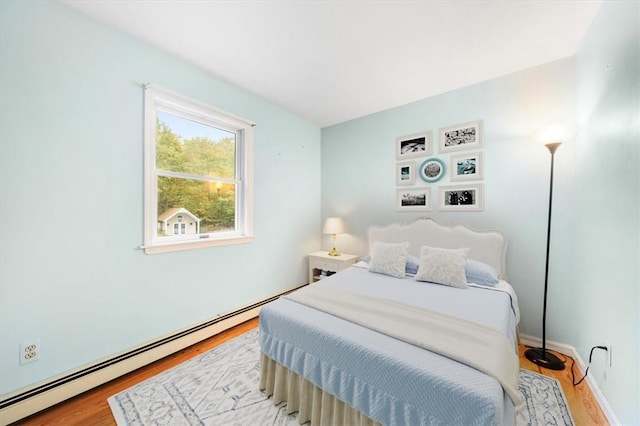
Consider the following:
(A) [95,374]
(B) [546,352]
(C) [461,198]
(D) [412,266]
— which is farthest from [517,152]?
(A) [95,374]

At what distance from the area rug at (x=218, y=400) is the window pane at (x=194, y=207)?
121 cm

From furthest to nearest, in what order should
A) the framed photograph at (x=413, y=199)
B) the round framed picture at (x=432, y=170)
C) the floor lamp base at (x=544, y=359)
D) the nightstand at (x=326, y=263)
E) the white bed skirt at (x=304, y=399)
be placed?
the nightstand at (x=326, y=263), the framed photograph at (x=413, y=199), the round framed picture at (x=432, y=170), the floor lamp base at (x=544, y=359), the white bed skirt at (x=304, y=399)

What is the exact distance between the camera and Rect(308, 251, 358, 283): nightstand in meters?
3.25

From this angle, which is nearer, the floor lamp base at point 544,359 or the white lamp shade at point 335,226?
the floor lamp base at point 544,359

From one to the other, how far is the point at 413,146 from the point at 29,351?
12.3 feet

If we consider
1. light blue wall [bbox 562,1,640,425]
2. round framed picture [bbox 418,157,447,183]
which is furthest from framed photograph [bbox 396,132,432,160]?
light blue wall [bbox 562,1,640,425]

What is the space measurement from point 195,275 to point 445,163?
2952 mm

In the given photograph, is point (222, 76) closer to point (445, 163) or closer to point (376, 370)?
point (445, 163)

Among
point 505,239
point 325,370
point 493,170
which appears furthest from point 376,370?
point 493,170

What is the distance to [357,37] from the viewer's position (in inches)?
74.1

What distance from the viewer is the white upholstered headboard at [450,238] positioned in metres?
2.38

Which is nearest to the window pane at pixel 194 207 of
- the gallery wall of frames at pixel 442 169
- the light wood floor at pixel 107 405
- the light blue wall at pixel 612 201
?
the light wood floor at pixel 107 405

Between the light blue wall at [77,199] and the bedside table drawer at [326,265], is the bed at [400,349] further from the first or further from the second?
the light blue wall at [77,199]

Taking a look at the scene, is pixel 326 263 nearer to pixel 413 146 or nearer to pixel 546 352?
pixel 413 146
